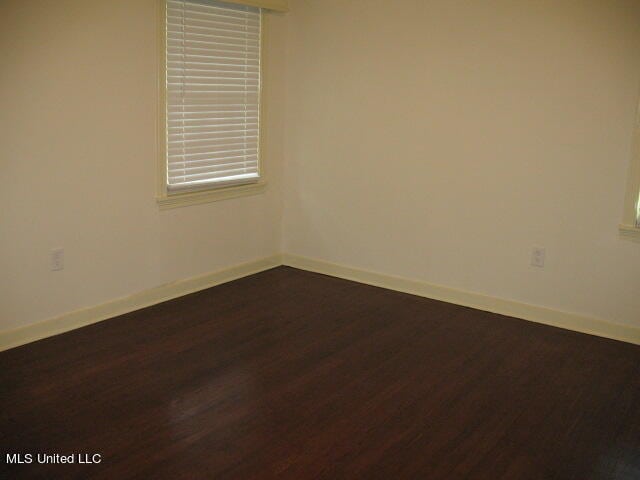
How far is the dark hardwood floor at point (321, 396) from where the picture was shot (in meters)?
2.67

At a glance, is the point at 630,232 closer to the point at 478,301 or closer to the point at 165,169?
the point at 478,301

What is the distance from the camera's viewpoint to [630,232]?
3.89 meters

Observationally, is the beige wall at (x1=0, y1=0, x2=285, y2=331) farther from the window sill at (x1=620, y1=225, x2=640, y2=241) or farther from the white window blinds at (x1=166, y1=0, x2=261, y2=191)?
the window sill at (x1=620, y1=225, x2=640, y2=241)

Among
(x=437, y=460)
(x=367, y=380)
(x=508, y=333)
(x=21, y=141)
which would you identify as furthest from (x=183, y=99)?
(x=437, y=460)

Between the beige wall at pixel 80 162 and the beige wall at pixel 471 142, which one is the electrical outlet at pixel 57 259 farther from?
the beige wall at pixel 471 142

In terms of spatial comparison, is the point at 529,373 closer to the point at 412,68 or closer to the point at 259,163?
the point at 412,68

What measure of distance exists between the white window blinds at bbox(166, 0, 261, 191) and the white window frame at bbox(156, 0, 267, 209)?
0.11ft

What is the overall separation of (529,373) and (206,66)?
2664mm

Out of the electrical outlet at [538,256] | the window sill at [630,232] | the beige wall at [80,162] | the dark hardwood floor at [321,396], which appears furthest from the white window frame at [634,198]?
the beige wall at [80,162]

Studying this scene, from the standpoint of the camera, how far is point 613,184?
3.91 meters

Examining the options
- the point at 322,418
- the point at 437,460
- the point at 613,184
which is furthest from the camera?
the point at 613,184

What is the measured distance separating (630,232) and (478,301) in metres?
1.03

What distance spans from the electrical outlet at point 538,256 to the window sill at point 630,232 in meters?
0.46

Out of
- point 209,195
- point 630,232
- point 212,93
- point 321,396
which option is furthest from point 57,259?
point 630,232
